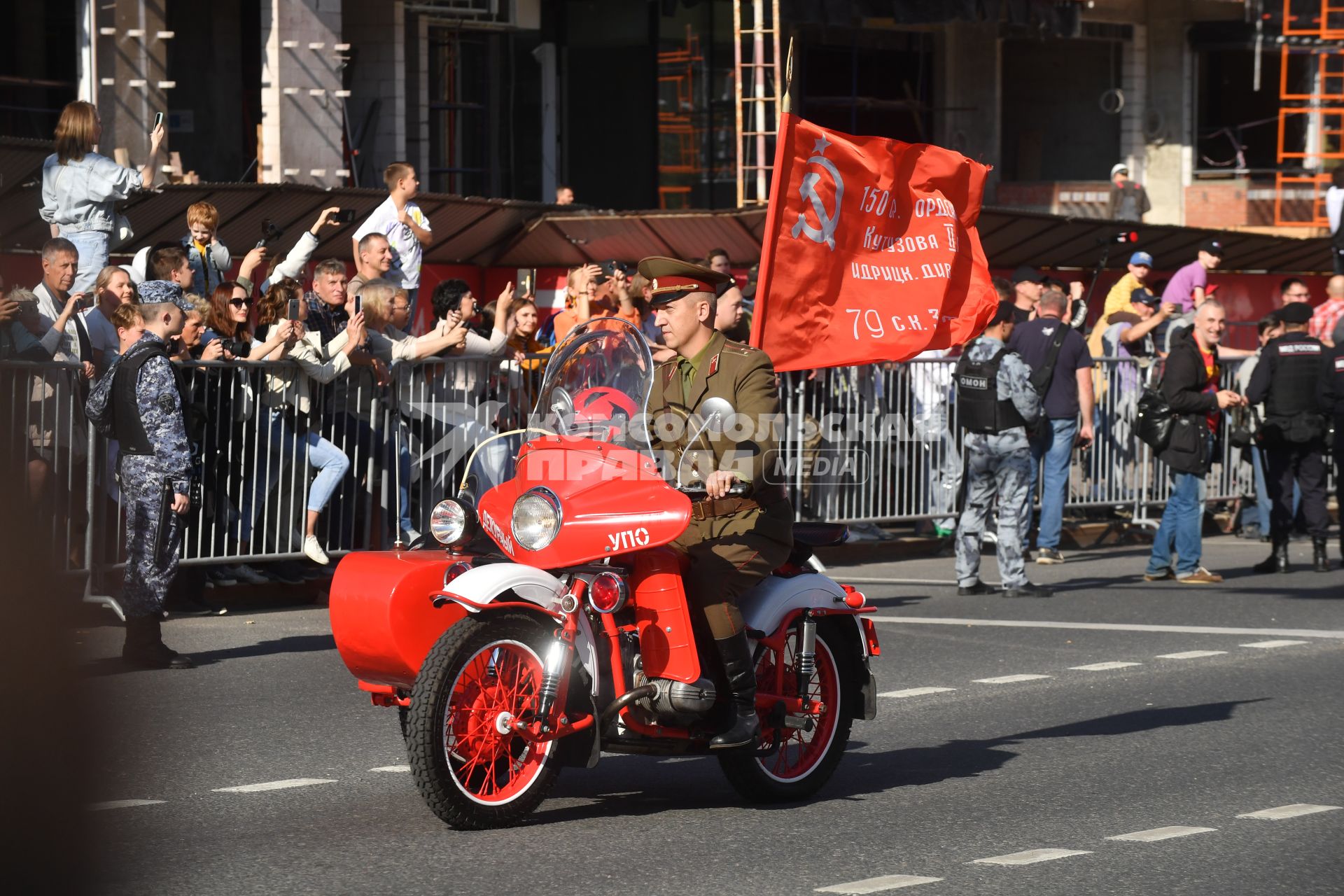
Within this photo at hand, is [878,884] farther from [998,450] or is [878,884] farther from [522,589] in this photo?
[998,450]

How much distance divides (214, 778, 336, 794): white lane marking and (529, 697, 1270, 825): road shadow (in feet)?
3.01

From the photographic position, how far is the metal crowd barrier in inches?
457

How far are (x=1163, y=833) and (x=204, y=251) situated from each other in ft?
28.3

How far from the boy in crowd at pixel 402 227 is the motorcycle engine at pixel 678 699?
7995mm

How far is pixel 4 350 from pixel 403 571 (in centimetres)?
564

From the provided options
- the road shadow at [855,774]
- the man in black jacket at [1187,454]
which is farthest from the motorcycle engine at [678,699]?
the man in black jacket at [1187,454]

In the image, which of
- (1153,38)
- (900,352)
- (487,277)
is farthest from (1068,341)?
(1153,38)

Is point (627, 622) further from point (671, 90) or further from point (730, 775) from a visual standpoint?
point (671, 90)

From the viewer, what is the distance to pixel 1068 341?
630 inches

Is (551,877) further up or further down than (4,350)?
further down

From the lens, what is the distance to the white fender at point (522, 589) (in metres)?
6.42

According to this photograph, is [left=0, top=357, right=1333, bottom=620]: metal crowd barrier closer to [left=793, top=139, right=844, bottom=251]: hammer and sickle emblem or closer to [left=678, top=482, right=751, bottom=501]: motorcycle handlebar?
[left=678, top=482, right=751, bottom=501]: motorcycle handlebar

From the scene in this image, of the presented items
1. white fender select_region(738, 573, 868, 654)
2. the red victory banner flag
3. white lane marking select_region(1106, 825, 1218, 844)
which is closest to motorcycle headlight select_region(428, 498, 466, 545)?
white fender select_region(738, 573, 868, 654)

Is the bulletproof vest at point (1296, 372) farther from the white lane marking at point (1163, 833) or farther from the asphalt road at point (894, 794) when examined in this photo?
the white lane marking at point (1163, 833)
